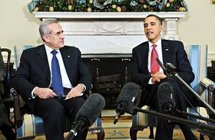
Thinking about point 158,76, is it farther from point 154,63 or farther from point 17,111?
point 17,111

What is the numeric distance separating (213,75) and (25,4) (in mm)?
2532

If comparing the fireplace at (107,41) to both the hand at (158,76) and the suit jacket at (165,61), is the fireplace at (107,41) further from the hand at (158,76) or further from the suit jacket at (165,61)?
the hand at (158,76)

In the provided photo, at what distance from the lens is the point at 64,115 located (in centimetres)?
252

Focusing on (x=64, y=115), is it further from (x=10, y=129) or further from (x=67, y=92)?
(x=10, y=129)

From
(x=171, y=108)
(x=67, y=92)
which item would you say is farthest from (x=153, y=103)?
(x=171, y=108)

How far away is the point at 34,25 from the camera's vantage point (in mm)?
4535

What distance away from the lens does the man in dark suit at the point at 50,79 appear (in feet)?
8.31

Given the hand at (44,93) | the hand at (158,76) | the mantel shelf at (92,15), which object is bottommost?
the hand at (44,93)

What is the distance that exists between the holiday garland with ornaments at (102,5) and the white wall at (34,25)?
29 centimetres

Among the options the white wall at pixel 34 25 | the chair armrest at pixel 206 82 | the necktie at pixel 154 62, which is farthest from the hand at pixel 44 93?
the white wall at pixel 34 25

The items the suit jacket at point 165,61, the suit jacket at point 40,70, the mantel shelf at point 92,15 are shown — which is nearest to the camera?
the suit jacket at point 40,70

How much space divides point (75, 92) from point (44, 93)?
23 cm

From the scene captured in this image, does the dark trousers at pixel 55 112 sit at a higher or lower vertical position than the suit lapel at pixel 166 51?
lower

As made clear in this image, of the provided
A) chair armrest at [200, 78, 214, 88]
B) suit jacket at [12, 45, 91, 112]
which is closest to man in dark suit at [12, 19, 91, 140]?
suit jacket at [12, 45, 91, 112]
